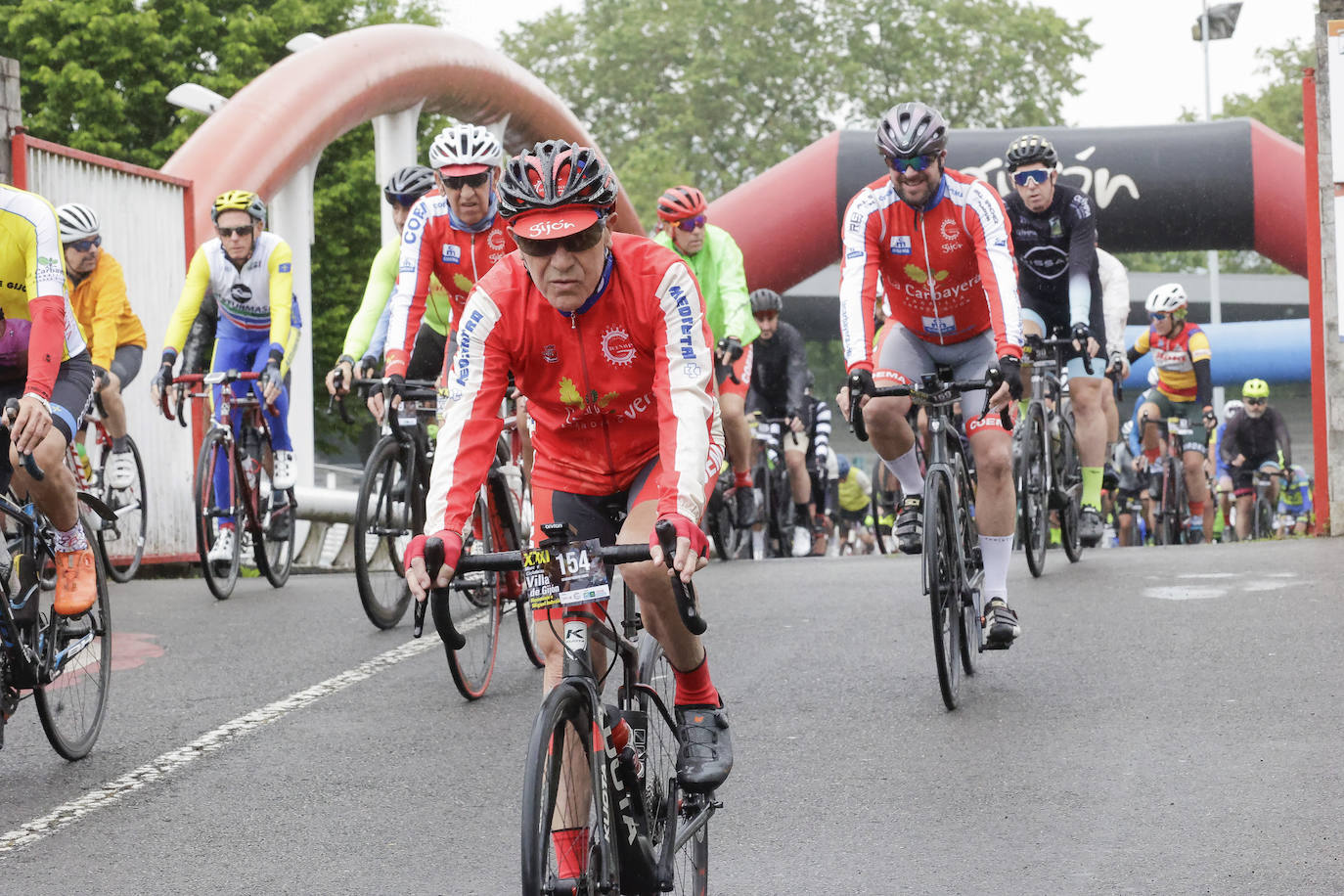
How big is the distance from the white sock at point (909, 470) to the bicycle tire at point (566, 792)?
4088mm

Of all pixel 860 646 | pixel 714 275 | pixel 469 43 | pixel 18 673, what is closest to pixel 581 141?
pixel 469 43

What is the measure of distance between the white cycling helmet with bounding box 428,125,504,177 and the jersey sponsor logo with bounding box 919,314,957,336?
1993 millimetres

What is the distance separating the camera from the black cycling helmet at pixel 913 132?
739 cm

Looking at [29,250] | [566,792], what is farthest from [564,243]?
[29,250]

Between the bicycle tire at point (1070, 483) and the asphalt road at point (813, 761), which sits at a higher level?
the bicycle tire at point (1070, 483)

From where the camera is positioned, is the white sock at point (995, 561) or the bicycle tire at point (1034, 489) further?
the bicycle tire at point (1034, 489)

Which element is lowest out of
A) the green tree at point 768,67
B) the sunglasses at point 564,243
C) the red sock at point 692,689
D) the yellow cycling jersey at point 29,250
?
the red sock at point 692,689

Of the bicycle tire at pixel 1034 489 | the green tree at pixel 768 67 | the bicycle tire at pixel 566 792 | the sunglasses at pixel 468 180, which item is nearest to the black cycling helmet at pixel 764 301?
the bicycle tire at pixel 1034 489

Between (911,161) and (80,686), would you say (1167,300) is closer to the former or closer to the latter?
(911,161)

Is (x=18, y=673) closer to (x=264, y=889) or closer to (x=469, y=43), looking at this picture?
A: (x=264, y=889)

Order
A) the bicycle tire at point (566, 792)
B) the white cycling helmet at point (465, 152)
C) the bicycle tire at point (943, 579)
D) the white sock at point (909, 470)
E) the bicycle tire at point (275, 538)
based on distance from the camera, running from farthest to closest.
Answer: the bicycle tire at point (275, 538)
the white cycling helmet at point (465, 152)
the white sock at point (909, 470)
the bicycle tire at point (943, 579)
the bicycle tire at point (566, 792)

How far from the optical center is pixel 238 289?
11336 millimetres

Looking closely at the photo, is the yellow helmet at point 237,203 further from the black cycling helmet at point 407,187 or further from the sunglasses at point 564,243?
→ the sunglasses at point 564,243

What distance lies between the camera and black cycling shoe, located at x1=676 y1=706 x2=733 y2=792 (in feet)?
15.0
